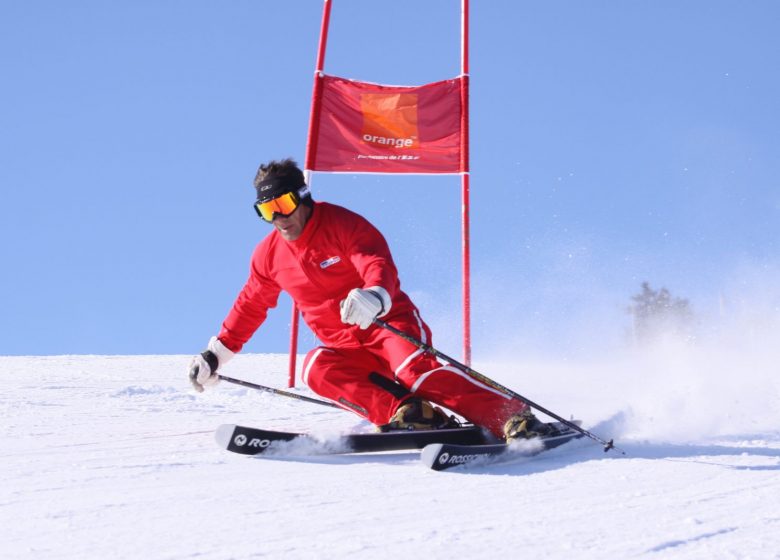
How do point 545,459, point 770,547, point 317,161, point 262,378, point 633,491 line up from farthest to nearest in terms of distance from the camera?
point 262,378 < point 317,161 < point 545,459 < point 633,491 < point 770,547

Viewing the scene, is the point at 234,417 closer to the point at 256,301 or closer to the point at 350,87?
the point at 256,301

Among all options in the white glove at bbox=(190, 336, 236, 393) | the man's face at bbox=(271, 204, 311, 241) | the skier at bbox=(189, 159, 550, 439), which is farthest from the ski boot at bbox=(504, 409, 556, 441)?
the white glove at bbox=(190, 336, 236, 393)

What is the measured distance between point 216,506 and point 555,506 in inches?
48.1

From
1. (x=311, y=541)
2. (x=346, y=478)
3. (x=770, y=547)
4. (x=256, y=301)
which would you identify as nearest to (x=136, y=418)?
(x=256, y=301)

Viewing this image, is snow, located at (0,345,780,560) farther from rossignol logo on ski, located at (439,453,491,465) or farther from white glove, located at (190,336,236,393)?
white glove, located at (190,336,236,393)

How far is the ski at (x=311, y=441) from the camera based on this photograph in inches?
156

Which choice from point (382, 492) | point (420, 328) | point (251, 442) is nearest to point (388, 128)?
point (420, 328)

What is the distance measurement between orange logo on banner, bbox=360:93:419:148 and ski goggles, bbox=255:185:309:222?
4567mm

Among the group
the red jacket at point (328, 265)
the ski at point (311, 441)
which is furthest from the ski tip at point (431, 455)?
the red jacket at point (328, 265)

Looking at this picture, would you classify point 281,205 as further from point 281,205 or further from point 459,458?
point 459,458

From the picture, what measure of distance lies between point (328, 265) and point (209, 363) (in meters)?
1.05

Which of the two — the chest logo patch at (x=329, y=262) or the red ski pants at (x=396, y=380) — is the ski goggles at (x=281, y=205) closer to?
the chest logo patch at (x=329, y=262)

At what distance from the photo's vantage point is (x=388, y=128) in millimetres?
8891

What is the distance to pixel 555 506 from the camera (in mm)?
2787
